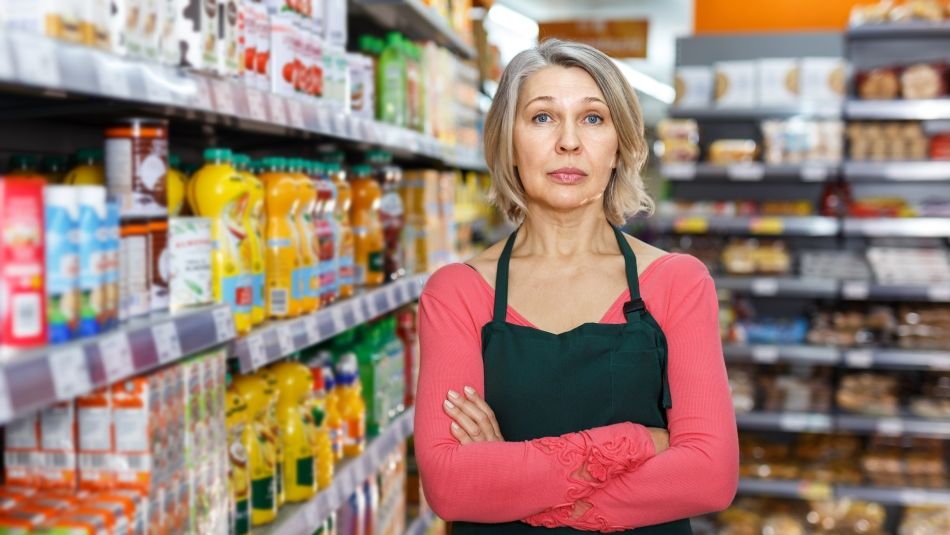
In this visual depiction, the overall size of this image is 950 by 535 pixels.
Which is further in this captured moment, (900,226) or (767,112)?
(767,112)

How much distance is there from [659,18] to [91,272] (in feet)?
37.9

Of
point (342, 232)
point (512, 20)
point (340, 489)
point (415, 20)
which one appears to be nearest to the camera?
point (340, 489)

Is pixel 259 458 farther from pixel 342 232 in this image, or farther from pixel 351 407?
pixel 342 232

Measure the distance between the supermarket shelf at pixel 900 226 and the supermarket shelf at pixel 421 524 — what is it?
278cm

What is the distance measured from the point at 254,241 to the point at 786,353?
3802 millimetres

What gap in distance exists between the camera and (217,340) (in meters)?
1.72

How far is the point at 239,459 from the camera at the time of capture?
6.69ft

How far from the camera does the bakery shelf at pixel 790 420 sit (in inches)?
202

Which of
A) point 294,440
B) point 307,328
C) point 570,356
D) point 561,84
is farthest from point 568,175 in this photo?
point 294,440

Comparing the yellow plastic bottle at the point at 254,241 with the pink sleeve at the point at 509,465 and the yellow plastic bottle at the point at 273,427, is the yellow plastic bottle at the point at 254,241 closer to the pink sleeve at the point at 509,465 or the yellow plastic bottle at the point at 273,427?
the yellow plastic bottle at the point at 273,427

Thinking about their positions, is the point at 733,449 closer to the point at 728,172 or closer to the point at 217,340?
the point at 217,340

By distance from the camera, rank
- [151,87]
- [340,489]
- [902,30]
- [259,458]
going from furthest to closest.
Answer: [902,30]
[340,489]
[259,458]
[151,87]

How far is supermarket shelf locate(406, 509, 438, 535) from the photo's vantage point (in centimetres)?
352

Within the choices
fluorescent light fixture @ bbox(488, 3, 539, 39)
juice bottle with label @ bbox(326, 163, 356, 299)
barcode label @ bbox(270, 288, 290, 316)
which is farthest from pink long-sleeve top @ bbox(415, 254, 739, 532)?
fluorescent light fixture @ bbox(488, 3, 539, 39)
